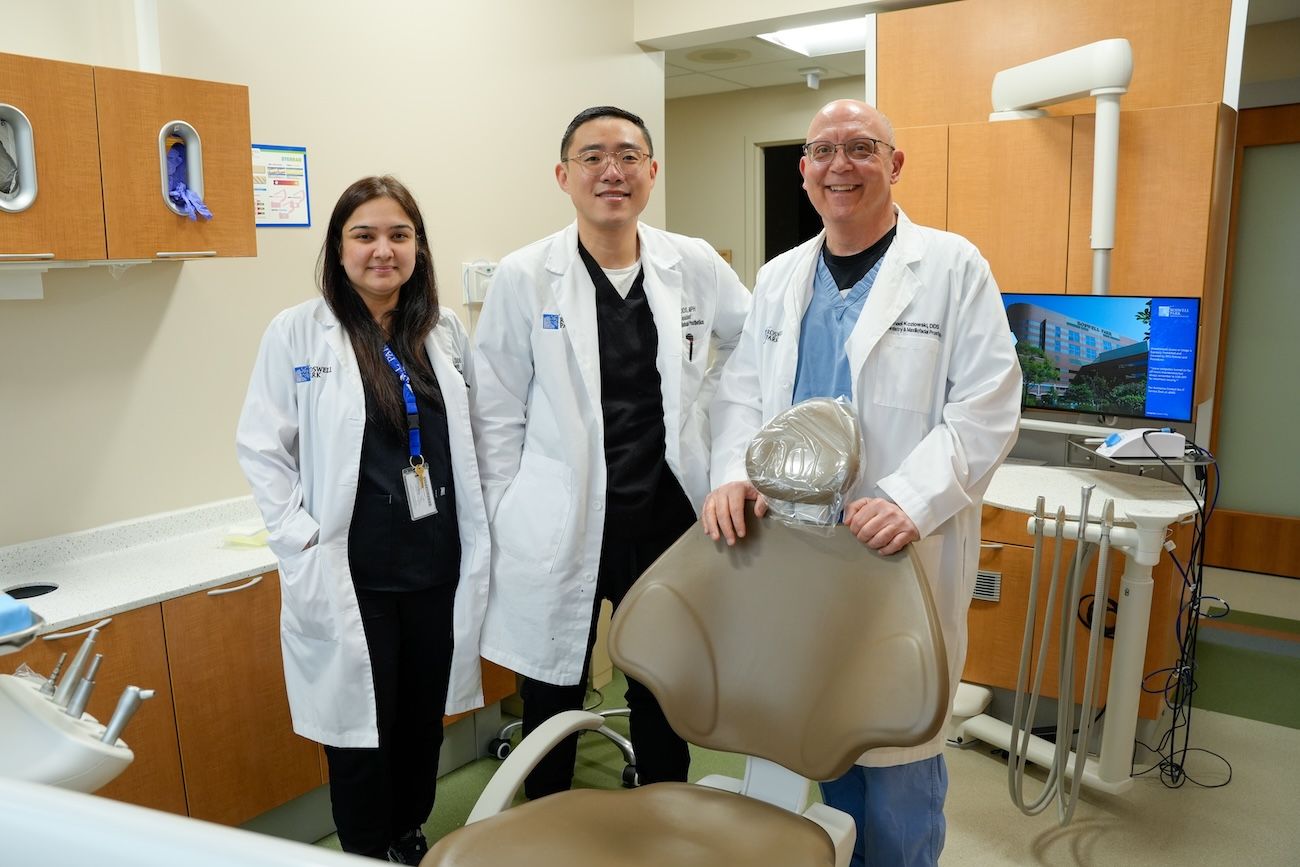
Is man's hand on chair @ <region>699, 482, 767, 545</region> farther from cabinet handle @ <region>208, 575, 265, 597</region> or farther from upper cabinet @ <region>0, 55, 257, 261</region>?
upper cabinet @ <region>0, 55, 257, 261</region>

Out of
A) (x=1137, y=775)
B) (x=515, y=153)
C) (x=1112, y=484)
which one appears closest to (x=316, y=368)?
(x=515, y=153)

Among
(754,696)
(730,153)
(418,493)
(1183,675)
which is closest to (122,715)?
(754,696)

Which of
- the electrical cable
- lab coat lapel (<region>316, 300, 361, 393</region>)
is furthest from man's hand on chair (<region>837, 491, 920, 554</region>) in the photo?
the electrical cable

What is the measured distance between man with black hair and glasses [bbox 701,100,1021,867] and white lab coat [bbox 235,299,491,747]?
0.57 m

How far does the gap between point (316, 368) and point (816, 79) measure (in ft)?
13.6

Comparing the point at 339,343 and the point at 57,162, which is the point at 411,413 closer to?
the point at 339,343

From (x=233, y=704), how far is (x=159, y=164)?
1.18 metres

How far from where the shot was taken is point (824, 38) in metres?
4.39

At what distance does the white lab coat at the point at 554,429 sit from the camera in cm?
195

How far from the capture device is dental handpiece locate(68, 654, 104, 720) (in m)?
0.91

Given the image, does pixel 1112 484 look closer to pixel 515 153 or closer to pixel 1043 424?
pixel 1043 424

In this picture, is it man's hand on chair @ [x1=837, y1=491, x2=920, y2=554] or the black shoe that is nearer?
man's hand on chair @ [x1=837, y1=491, x2=920, y2=554]

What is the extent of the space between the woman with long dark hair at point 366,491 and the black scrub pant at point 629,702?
169 mm

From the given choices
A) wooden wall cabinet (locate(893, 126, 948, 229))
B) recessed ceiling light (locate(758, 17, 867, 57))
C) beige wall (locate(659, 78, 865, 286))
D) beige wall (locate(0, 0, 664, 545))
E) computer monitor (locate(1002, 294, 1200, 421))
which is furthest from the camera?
beige wall (locate(659, 78, 865, 286))
